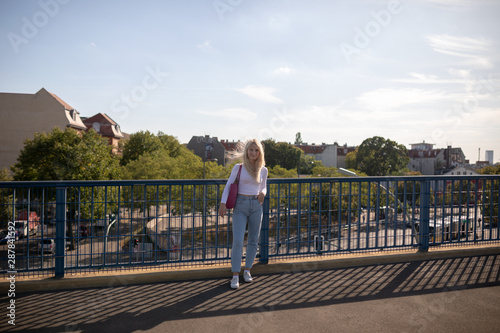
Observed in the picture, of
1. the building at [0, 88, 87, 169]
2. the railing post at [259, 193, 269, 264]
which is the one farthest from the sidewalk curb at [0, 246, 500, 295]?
the building at [0, 88, 87, 169]

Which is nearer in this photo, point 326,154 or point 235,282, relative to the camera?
point 235,282

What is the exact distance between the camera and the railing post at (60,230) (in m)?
4.45

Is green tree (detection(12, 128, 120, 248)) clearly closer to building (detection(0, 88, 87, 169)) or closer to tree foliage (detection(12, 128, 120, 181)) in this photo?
tree foliage (detection(12, 128, 120, 181))

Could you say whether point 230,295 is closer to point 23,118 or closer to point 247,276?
point 247,276

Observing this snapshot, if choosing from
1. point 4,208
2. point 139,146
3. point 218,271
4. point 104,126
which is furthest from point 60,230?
point 104,126

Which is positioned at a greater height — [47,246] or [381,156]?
[381,156]

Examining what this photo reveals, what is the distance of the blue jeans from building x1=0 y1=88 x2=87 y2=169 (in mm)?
60580

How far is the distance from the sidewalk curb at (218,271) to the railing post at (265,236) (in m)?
0.15

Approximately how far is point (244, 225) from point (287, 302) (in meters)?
1.07

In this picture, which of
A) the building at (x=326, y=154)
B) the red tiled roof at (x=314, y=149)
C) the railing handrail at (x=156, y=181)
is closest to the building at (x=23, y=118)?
the railing handrail at (x=156, y=181)

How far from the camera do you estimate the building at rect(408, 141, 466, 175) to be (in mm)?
96875

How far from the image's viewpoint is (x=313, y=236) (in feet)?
18.4

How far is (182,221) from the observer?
15.4 ft

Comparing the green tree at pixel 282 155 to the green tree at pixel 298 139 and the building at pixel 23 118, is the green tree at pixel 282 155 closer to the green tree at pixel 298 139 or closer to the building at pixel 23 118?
the building at pixel 23 118
